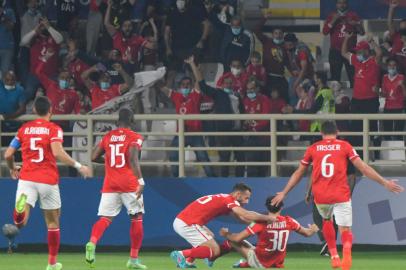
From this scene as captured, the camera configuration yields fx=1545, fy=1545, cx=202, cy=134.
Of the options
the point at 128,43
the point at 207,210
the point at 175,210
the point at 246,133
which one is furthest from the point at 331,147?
the point at 128,43

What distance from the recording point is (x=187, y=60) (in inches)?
1094

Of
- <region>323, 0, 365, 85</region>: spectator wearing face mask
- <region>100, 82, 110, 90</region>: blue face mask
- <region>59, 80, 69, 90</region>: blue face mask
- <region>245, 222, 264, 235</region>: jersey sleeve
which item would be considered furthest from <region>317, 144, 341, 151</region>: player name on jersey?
<region>323, 0, 365, 85</region>: spectator wearing face mask

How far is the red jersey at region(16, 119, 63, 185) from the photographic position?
18750 millimetres

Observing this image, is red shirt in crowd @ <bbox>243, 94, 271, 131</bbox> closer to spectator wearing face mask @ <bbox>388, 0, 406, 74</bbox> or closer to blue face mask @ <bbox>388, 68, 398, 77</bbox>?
blue face mask @ <bbox>388, 68, 398, 77</bbox>

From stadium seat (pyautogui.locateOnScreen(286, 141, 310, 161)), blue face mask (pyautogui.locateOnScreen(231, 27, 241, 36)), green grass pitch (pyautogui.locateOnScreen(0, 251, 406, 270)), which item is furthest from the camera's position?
blue face mask (pyautogui.locateOnScreen(231, 27, 241, 36))

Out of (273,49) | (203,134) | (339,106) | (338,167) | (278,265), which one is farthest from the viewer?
(273,49)

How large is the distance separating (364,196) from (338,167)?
5.46 metres

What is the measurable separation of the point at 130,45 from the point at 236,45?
1950 mm

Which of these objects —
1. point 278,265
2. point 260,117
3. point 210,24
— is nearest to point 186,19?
point 210,24

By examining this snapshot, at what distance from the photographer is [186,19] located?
28.5 m

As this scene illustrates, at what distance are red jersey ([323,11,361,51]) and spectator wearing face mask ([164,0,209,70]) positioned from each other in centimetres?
229

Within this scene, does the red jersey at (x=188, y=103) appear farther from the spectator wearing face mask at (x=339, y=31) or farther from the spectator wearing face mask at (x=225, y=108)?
the spectator wearing face mask at (x=339, y=31)

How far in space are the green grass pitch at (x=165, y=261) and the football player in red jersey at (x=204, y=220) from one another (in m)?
0.56

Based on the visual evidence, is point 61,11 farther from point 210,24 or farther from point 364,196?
point 364,196
